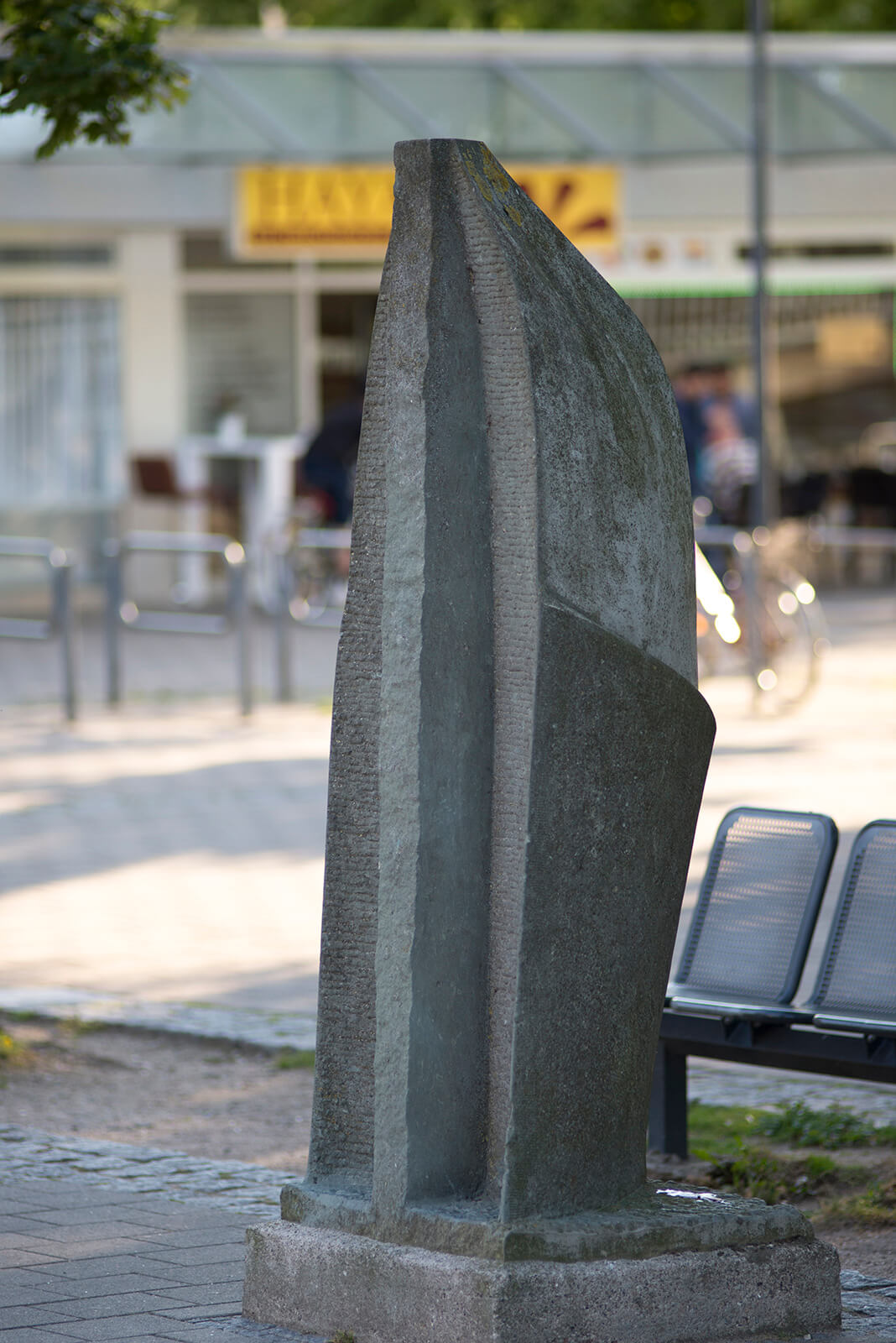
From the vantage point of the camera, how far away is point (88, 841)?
10.3m

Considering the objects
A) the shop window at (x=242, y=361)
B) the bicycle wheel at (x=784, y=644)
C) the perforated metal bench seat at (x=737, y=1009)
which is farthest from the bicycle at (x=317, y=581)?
the perforated metal bench seat at (x=737, y=1009)

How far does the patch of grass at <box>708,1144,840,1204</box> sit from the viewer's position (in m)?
5.06

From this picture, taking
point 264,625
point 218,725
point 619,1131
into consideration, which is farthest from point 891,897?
point 264,625

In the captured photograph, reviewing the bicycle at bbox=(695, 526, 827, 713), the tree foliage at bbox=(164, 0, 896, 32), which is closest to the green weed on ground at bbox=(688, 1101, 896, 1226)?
the bicycle at bbox=(695, 526, 827, 713)

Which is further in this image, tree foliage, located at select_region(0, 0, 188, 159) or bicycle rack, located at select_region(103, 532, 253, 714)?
bicycle rack, located at select_region(103, 532, 253, 714)

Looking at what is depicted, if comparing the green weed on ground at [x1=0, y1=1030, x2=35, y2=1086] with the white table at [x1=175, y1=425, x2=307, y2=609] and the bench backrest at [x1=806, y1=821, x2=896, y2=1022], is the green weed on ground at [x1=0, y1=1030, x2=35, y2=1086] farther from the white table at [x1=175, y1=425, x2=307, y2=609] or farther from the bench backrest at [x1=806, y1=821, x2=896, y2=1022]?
the white table at [x1=175, y1=425, x2=307, y2=609]

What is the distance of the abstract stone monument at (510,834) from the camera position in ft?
12.4

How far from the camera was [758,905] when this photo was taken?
17.7 feet

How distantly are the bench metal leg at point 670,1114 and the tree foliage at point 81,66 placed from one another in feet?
11.0

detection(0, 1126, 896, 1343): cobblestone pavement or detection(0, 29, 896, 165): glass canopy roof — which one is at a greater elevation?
detection(0, 29, 896, 165): glass canopy roof

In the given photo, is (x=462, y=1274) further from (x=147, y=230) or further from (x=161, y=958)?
(x=147, y=230)

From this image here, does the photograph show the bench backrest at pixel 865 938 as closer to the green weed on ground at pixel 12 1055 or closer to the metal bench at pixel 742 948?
the metal bench at pixel 742 948

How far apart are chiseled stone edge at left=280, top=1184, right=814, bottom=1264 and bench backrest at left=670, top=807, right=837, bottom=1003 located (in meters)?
1.19

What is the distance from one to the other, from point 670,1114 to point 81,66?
11.5 feet
